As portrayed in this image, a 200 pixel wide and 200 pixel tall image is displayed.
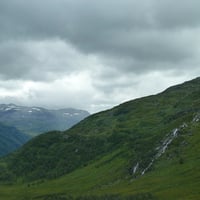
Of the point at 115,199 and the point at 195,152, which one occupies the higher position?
the point at 195,152

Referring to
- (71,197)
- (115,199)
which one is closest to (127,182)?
(71,197)

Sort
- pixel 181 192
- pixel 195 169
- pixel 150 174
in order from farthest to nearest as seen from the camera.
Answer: pixel 150 174
pixel 195 169
pixel 181 192

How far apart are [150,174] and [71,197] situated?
139ft

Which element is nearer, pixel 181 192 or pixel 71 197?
pixel 181 192

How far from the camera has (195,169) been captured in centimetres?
17112

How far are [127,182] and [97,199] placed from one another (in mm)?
35587

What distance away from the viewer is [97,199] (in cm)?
16675

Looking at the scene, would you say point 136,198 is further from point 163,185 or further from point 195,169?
point 195,169

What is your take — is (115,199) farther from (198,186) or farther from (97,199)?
(198,186)

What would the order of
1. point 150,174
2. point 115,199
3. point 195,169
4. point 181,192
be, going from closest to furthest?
point 181,192
point 115,199
point 195,169
point 150,174

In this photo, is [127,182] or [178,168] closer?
[178,168]

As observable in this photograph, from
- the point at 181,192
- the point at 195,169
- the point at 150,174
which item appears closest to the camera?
the point at 181,192

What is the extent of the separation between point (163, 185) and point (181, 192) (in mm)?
22077

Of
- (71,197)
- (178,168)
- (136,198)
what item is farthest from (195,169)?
(71,197)
